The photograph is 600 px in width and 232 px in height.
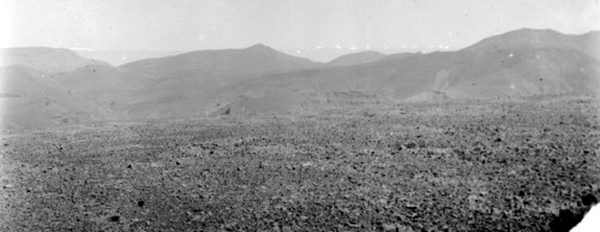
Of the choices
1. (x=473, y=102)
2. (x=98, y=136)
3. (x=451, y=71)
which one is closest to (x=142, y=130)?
(x=98, y=136)

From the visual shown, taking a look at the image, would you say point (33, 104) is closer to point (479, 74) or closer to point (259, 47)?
point (479, 74)

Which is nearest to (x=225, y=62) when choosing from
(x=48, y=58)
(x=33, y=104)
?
(x=48, y=58)

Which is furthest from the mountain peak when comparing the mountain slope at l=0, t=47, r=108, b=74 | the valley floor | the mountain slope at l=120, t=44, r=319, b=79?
the valley floor

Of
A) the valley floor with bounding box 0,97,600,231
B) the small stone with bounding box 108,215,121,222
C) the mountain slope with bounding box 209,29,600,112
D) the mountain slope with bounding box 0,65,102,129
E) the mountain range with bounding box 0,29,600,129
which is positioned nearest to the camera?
the valley floor with bounding box 0,97,600,231

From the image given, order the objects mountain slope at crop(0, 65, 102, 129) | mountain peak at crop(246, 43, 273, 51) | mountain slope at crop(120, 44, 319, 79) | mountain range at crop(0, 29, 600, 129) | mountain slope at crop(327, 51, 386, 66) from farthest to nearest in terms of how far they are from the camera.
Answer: mountain peak at crop(246, 43, 273, 51), mountain slope at crop(327, 51, 386, 66), mountain slope at crop(120, 44, 319, 79), mountain slope at crop(0, 65, 102, 129), mountain range at crop(0, 29, 600, 129)

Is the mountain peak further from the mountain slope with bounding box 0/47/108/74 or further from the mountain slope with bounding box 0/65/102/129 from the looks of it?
the mountain slope with bounding box 0/65/102/129
